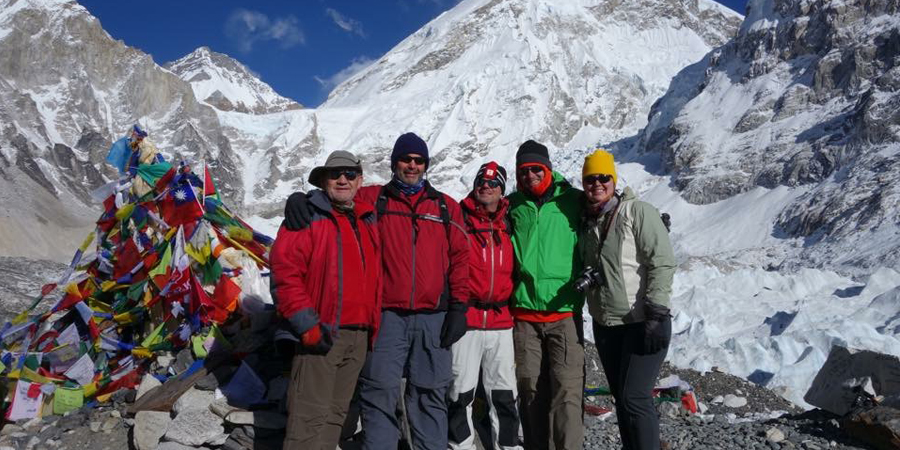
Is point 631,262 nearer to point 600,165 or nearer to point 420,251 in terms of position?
point 600,165

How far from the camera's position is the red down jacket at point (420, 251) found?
152 inches

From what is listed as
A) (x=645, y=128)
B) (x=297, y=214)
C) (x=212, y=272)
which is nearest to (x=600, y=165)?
(x=297, y=214)

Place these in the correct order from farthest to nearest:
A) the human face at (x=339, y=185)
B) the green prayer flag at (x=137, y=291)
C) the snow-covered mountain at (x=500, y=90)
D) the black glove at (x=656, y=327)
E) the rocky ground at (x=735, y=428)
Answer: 1. the snow-covered mountain at (x=500, y=90)
2. the green prayer flag at (x=137, y=291)
3. the rocky ground at (x=735, y=428)
4. the human face at (x=339, y=185)
5. the black glove at (x=656, y=327)

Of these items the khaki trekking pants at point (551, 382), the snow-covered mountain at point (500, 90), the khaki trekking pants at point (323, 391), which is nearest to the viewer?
the khaki trekking pants at point (323, 391)

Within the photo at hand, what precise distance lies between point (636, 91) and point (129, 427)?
397 ft

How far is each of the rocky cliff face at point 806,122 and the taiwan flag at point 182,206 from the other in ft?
108

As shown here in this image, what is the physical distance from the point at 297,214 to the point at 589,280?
1860mm

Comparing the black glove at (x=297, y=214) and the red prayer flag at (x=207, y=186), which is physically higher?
the red prayer flag at (x=207, y=186)

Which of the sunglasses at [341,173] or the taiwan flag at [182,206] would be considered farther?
the taiwan flag at [182,206]

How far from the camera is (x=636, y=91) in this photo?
116875 mm

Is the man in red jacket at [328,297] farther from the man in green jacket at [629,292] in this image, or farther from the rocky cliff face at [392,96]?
the rocky cliff face at [392,96]

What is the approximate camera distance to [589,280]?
398 cm

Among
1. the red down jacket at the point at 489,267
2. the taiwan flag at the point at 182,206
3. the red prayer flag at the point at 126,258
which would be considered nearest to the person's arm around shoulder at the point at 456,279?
the red down jacket at the point at 489,267

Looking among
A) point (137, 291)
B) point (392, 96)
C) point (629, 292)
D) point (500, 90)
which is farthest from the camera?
point (392, 96)
